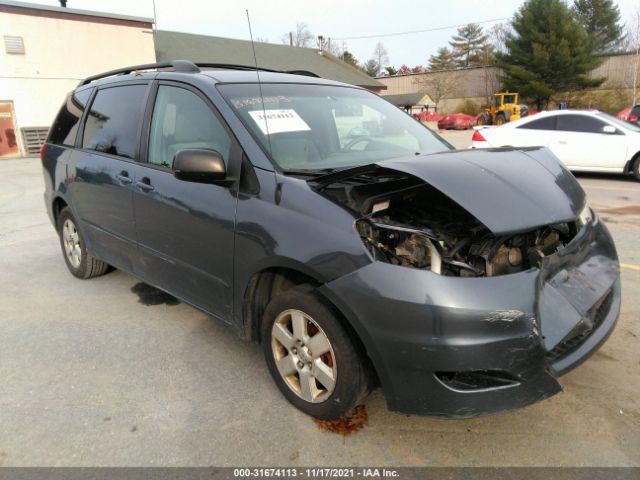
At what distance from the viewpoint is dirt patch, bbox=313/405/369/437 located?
2.53 metres

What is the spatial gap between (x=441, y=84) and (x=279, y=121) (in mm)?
60433

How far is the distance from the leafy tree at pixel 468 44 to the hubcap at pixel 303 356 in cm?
8602

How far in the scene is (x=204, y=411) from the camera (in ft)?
8.93

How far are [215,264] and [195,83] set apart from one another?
118cm

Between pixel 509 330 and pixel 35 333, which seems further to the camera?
pixel 35 333

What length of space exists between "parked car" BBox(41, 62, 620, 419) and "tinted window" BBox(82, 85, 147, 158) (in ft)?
0.13

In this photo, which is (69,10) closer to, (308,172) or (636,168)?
(636,168)

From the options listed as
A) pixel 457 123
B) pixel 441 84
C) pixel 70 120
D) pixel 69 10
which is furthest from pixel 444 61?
pixel 70 120

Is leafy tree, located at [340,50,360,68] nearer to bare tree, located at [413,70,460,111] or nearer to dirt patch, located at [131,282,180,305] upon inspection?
bare tree, located at [413,70,460,111]

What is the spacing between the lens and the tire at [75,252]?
4.68 metres

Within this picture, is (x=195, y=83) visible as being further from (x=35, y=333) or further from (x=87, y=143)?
(x=35, y=333)

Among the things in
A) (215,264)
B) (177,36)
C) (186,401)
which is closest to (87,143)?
(215,264)

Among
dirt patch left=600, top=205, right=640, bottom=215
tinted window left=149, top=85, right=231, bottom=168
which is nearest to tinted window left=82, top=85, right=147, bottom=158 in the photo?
tinted window left=149, top=85, right=231, bottom=168

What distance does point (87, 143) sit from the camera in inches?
169
